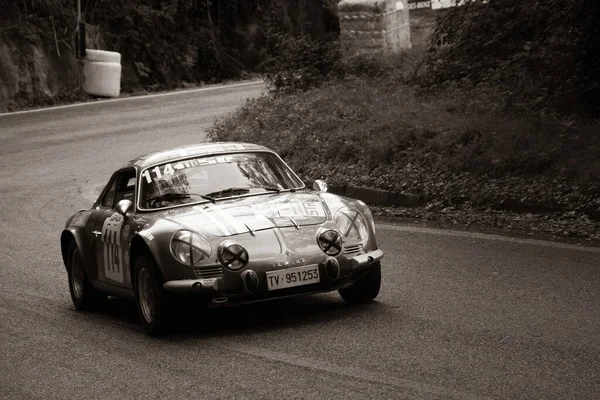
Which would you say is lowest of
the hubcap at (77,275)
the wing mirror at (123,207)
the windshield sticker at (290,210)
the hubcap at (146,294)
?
the hubcap at (77,275)

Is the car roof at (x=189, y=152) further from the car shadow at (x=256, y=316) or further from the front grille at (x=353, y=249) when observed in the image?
the front grille at (x=353, y=249)

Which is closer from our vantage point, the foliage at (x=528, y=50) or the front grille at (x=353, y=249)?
the front grille at (x=353, y=249)

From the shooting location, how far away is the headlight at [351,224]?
8.83m

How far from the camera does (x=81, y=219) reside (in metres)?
10.5

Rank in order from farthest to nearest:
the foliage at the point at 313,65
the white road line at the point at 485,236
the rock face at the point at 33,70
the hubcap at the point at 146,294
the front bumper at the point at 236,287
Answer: the rock face at the point at 33,70 → the foliage at the point at 313,65 → the white road line at the point at 485,236 → the hubcap at the point at 146,294 → the front bumper at the point at 236,287

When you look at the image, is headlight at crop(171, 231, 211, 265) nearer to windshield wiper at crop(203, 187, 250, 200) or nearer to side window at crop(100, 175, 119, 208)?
windshield wiper at crop(203, 187, 250, 200)

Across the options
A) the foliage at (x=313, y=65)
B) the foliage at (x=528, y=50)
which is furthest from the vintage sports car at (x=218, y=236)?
the foliage at (x=313, y=65)

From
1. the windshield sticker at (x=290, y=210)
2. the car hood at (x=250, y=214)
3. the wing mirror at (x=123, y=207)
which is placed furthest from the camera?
the wing mirror at (x=123, y=207)

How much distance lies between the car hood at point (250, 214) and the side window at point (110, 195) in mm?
1408

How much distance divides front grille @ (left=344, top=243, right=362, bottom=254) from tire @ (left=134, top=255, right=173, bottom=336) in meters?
1.32

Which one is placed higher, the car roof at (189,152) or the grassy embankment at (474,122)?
the car roof at (189,152)

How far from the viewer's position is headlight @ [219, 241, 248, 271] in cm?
830

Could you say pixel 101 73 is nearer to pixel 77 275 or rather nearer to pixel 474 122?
pixel 474 122

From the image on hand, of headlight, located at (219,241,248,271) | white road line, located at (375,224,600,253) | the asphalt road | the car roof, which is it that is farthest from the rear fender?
white road line, located at (375,224,600,253)
